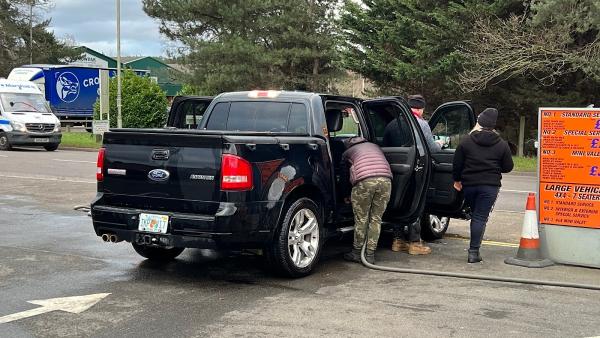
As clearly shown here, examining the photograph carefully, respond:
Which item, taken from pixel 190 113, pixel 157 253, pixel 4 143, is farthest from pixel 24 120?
pixel 157 253

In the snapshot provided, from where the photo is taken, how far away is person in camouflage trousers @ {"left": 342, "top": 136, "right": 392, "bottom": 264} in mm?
6508

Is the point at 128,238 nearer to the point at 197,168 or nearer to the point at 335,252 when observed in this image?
the point at 197,168

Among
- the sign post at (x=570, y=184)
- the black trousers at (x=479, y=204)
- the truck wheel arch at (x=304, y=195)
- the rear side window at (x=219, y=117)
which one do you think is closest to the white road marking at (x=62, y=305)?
the truck wheel arch at (x=304, y=195)

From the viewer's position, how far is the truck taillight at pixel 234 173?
5.45 metres

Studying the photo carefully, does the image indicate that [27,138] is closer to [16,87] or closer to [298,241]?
[16,87]

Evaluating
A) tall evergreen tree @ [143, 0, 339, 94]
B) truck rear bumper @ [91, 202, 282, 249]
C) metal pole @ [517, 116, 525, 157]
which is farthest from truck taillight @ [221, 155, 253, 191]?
tall evergreen tree @ [143, 0, 339, 94]

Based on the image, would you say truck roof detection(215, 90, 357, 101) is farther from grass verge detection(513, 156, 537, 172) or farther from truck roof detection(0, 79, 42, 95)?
truck roof detection(0, 79, 42, 95)

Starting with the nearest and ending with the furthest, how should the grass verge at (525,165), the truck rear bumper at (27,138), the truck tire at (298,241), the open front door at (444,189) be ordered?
the truck tire at (298,241) → the open front door at (444,189) → the grass verge at (525,165) → the truck rear bumper at (27,138)

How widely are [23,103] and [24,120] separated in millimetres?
1319

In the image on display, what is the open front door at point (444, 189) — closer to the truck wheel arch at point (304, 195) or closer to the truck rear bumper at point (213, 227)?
the truck wheel arch at point (304, 195)

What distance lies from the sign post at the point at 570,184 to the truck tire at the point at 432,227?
4.78 feet

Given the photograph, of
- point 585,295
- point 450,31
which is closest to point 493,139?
point 585,295

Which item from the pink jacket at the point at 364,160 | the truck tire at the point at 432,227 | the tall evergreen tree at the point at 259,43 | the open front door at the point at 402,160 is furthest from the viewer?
the tall evergreen tree at the point at 259,43

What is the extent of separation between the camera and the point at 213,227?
5.47 meters
